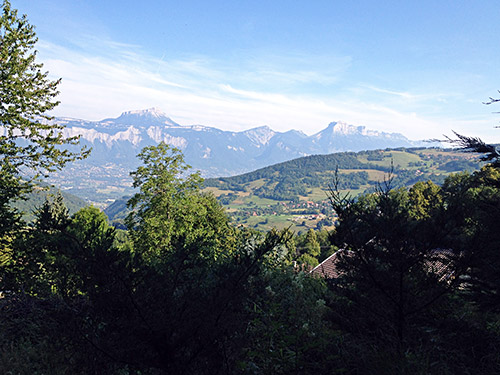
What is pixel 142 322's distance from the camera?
8.90 ft

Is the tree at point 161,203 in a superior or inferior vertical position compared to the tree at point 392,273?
inferior

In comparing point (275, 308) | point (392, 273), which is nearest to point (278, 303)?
point (275, 308)

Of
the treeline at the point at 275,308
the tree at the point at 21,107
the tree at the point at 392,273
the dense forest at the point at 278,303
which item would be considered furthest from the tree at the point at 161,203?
the tree at the point at 392,273

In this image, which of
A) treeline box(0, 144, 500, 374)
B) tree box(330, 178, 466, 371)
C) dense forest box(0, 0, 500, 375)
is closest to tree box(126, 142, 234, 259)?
dense forest box(0, 0, 500, 375)

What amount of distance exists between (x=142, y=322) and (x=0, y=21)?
35.6 feet

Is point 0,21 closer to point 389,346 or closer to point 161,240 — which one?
point 161,240

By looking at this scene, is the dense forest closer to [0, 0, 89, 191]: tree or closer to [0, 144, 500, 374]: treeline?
[0, 144, 500, 374]: treeline

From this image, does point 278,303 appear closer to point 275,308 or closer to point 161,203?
point 275,308

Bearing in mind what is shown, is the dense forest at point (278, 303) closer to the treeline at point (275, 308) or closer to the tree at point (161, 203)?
the treeline at point (275, 308)

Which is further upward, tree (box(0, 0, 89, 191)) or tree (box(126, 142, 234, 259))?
tree (box(0, 0, 89, 191))

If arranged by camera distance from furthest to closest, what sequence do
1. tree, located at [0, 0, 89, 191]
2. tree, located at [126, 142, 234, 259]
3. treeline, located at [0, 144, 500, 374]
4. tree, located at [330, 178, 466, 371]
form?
tree, located at [126, 142, 234, 259]
tree, located at [0, 0, 89, 191]
tree, located at [330, 178, 466, 371]
treeline, located at [0, 144, 500, 374]

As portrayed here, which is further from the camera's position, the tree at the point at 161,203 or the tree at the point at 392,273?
the tree at the point at 161,203

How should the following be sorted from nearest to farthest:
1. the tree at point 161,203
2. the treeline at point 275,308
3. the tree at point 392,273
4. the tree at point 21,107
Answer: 1. the treeline at point 275,308
2. the tree at point 392,273
3. the tree at point 21,107
4. the tree at point 161,203

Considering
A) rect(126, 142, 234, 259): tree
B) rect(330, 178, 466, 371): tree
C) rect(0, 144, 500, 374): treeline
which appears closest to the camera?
rect(0, 144, 500, 374): treeline
